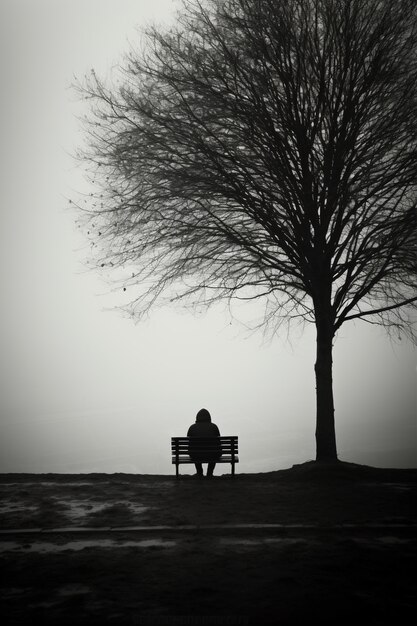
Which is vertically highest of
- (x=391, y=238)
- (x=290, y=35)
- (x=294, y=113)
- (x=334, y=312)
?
(x=290, y=35)

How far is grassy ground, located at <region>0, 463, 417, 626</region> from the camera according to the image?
418cm

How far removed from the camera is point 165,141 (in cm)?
1025

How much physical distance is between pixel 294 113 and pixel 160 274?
4457 mm

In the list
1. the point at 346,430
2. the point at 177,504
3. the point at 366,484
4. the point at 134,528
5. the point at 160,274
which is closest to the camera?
the point at 134,528

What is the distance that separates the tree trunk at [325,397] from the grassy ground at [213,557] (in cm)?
165

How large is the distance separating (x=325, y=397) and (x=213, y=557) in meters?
6.21

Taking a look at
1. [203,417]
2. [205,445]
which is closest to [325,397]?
[203,417]

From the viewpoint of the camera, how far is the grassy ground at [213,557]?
4.18 meters

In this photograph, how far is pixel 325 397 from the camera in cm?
1109

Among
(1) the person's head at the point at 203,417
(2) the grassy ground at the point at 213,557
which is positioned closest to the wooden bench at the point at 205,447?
(1) the person's head at the point at 203,417

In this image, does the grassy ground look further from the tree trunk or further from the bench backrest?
the tree trunk

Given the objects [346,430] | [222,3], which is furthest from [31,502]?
[346,430]

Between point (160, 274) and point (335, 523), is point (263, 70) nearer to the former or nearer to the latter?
point (160, 274)

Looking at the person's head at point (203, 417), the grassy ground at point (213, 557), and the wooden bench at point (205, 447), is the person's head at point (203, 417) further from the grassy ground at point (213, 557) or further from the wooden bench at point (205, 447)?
the grassy ground at point (213, 557)
